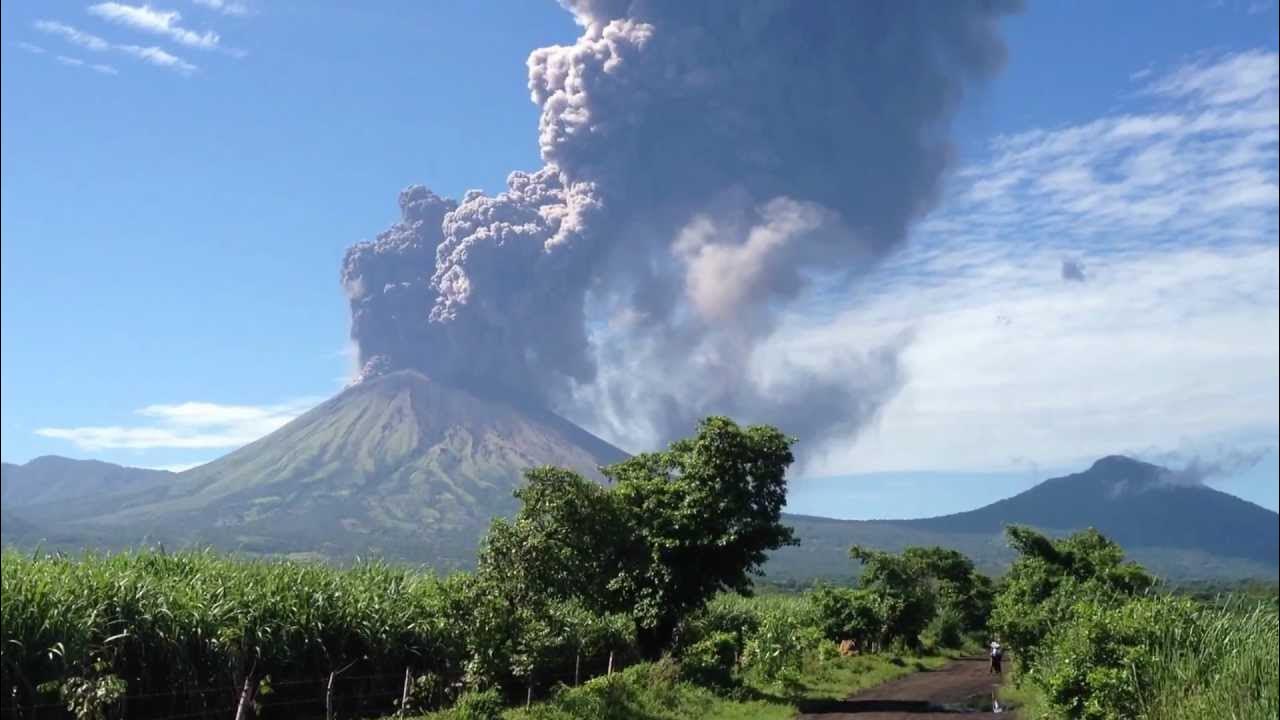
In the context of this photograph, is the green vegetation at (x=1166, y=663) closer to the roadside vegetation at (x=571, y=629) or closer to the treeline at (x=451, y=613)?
the roadside vegetation at (x=571, y=629)

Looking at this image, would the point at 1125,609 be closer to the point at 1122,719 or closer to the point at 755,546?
the point at 1122,719

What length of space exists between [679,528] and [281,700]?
558 inches

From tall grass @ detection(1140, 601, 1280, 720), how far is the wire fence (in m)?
12.5

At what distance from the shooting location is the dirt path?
26.4m

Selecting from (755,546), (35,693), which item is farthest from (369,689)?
(755,546)

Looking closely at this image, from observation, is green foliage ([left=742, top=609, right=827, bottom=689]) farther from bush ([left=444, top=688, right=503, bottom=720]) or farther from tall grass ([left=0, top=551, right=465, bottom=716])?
bush ([left=444, top=688, right=503, bottom=720])

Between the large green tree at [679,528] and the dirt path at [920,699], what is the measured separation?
526 cm

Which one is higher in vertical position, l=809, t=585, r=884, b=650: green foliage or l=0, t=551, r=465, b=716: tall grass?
l=0, t=551, r=465, b=716: tall grass

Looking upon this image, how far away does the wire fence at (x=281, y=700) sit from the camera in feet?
Answer: 49.6

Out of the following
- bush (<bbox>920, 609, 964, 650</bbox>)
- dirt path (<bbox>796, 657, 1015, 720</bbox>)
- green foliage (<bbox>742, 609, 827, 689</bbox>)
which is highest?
green foliage (<bbox>742, 609, 827, 689</bbox>)

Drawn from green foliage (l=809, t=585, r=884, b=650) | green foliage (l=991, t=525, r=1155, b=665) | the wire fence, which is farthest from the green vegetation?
green foliage (l=809, t=585, r=884, b=650)

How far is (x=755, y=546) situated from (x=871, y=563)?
28.9 meters

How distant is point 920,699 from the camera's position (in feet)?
105

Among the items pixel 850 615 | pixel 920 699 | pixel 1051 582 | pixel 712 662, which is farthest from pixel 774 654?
pixel 850 615
